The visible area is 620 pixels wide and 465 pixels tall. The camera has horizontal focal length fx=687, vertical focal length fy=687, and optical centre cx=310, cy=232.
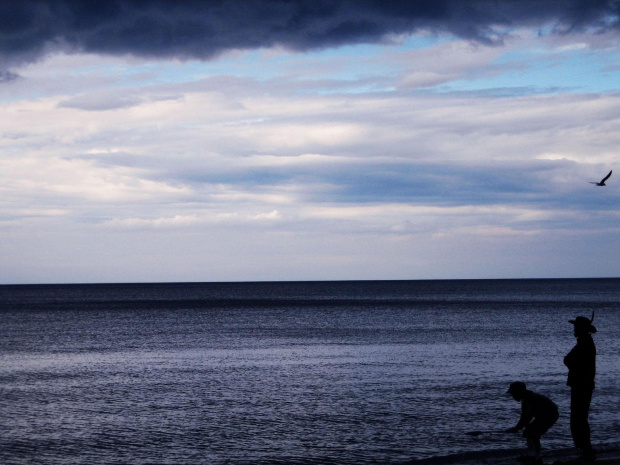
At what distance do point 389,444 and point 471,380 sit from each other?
11458 mm

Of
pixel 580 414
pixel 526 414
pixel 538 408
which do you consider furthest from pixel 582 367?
pixel 526 414

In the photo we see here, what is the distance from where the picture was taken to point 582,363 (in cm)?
1334

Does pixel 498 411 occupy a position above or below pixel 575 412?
below

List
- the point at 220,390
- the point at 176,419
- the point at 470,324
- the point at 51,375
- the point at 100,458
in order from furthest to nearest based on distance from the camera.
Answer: the point at 470,324, the point at 51,375, the point at 220,390, the point at 176,419, the point at 100,458

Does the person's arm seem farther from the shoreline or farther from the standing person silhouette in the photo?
the shoreline

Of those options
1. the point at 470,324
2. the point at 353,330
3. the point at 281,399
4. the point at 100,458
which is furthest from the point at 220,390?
the point at 470,324

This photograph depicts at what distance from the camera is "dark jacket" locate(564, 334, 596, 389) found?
43.7ft

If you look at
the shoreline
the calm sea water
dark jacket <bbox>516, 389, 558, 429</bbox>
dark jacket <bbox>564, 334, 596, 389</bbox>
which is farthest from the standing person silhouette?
the calm sea water

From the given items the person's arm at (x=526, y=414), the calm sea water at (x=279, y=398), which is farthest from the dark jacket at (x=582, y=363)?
the calm sea water at (x=279, y=398)

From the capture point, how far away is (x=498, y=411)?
73.8ft

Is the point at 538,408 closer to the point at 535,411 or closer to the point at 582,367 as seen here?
the point at 535,411

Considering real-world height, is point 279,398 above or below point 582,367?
below

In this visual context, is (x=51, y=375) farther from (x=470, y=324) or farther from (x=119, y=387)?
(x=470, y=324)

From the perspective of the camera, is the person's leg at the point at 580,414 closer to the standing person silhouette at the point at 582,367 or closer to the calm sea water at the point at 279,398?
the standing person silhouette at the point at 582,367
